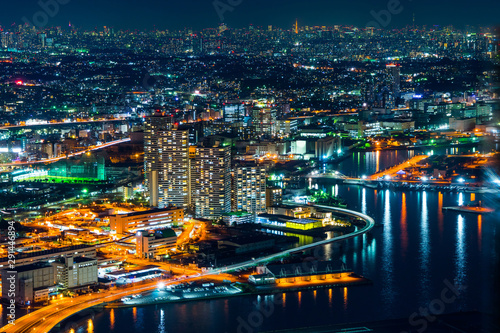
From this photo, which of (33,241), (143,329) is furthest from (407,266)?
(33,241)

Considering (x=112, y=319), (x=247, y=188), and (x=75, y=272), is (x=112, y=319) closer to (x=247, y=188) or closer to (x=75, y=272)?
(x=75, y=272)

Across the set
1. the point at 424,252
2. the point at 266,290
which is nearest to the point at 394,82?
the point at 424,252

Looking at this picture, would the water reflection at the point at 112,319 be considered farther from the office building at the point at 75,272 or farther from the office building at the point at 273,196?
the office building at the point at 273,196

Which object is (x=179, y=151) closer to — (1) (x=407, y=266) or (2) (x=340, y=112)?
(1) (x=407, y=266)

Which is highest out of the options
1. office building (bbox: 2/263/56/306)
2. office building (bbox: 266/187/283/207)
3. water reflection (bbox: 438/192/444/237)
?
office building (bbox: 266/187/283/207)

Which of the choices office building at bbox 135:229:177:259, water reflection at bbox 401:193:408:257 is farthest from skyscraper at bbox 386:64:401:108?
office building at bbox 135:229:177:259

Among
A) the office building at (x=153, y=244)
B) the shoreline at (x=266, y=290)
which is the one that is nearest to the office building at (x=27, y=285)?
the shoreline at (x=266, y=290)

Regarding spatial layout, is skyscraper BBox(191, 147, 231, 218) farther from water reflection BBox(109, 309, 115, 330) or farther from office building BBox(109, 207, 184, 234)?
water reflection BBox(109, 309, 115, 330)
